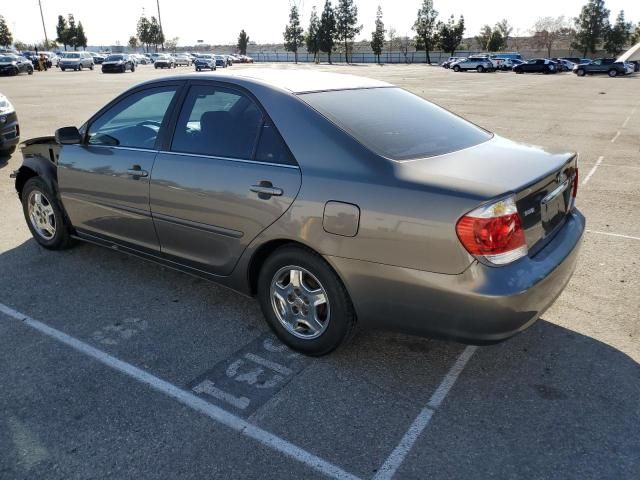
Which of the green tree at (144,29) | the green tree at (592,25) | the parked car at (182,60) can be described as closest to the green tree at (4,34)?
the green tree at (144,29)

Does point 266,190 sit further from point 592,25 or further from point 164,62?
point 592,25

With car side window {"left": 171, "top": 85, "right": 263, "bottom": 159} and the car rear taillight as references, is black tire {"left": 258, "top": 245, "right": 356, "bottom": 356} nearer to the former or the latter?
car side window {"left": 171, "top": 85, "right": 263, "bottom": 159}

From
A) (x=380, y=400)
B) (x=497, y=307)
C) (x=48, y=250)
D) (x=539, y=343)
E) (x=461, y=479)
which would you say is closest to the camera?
(x=461, y=479)

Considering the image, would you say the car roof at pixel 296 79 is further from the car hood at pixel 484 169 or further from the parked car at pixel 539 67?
the parked car at pixel 539 67

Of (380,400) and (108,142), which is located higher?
(108,142)

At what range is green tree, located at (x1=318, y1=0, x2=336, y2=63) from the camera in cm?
9619

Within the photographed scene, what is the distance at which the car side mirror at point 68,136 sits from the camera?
4391mm

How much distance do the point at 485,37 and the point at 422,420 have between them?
11048 centimetres

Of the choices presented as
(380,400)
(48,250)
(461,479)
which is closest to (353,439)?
(380,400)

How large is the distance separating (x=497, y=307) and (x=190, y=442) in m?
1.64

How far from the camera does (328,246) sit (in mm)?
2957

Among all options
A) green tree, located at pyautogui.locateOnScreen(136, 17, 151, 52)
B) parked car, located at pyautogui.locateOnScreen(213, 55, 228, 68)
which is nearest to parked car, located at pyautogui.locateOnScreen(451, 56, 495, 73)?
parked car, located at pyautogui.locateOnScreen(213, 55, 228, 68)

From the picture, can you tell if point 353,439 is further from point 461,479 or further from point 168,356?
point 168,356

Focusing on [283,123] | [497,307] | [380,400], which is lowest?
[380,400]
